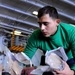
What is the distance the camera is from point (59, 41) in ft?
4.91

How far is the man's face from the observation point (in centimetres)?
142

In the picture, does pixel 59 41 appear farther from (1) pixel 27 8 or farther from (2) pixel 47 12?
(1) pixel 27 8

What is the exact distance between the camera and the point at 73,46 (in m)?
1.42

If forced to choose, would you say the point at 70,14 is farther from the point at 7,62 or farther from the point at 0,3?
the point at 7,62

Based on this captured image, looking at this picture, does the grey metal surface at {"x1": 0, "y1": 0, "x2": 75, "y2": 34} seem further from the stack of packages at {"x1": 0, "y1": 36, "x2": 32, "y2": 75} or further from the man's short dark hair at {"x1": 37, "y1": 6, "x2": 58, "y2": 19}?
the stack of packages at {"x1": 0, "y1": 36, "x2": 32, "y2": 75}

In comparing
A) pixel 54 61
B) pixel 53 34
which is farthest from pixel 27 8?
pixel 54 61

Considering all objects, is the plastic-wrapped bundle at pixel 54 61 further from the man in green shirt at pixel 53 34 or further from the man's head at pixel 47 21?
the man's head at pixel 47 21

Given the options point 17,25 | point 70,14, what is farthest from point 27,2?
point 17,25

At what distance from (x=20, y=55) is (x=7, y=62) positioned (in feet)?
0.36

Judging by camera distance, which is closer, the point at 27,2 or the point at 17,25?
the point at 27,2

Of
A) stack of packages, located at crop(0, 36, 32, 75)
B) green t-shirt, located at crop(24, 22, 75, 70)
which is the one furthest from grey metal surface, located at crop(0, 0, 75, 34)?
stack of packages, located at crop(0, 36, 32, 75)

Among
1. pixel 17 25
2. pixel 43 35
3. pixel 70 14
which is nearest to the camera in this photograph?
pixel 43 35

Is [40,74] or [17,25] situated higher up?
[17,25]

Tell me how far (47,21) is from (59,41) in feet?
0.58
